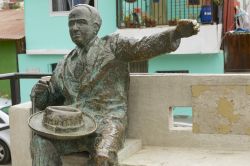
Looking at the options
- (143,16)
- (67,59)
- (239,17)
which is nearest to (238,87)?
(67,59)

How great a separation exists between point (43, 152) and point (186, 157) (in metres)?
1.12

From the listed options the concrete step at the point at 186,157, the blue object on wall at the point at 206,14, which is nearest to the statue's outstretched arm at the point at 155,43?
the concrete step at the point at 186,157

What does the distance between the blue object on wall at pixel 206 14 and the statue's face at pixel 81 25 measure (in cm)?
941

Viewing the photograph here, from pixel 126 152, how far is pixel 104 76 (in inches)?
24.3

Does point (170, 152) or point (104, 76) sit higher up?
point (104, 76)

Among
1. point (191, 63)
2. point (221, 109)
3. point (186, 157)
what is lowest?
point (191, 63)

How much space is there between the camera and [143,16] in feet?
47.1

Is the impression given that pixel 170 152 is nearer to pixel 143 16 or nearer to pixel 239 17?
pixel 143 16

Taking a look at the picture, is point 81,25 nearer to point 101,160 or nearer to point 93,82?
point 93,82

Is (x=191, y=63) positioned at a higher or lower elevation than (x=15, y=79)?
lower

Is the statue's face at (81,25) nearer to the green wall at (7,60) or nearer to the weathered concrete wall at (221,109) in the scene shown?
the weathered concrete wall at (221,109)

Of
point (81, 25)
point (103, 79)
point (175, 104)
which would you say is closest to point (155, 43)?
point (103, 79)

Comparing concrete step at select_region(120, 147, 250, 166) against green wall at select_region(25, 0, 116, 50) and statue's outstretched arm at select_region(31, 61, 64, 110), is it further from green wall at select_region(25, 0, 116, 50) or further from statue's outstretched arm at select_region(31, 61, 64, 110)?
green wall at select_region(25, 0, 116, 50)

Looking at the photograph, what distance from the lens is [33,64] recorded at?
16047 millimetres
